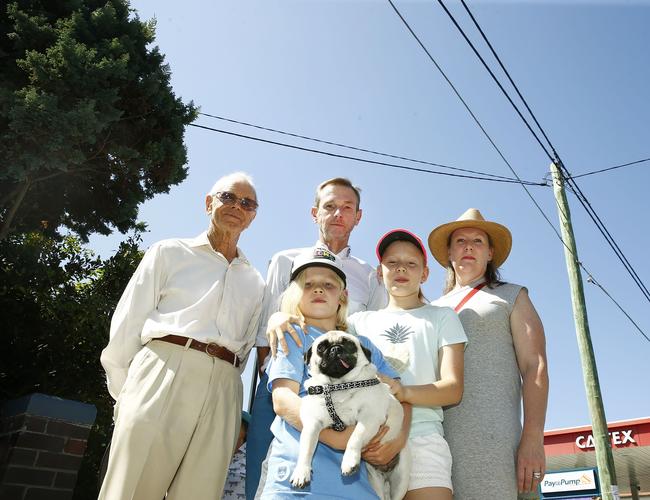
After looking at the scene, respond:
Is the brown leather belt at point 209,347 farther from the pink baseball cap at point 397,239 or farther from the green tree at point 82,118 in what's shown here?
the green tree at point 82,118

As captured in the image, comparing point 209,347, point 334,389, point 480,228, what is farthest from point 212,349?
point 480,228

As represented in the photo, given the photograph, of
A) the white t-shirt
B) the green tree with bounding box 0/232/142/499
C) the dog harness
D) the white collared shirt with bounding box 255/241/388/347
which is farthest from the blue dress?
the green tree with bounding box 0/232/142/499

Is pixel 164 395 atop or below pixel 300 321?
below

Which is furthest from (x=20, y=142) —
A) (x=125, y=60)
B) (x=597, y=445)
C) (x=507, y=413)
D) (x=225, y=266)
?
(x=597, y=445)

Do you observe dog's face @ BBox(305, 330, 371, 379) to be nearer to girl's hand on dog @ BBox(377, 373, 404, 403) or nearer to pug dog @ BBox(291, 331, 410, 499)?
pug dog @ BBox(291, 331, 410, 499)

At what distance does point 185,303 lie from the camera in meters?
3.13

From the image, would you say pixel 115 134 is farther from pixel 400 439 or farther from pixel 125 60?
pixel 400 439

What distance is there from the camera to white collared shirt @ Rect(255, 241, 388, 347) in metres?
3.40

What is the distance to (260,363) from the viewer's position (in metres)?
3.27

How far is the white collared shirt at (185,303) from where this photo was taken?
Result: 9.85 ft

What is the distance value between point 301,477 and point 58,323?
7.21 meters

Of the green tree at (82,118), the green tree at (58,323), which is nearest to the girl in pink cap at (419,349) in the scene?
the green tree at (58,323)

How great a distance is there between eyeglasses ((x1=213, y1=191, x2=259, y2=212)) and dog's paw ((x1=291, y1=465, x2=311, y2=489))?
1.89 m

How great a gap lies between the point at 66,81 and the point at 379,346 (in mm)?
8975
